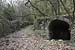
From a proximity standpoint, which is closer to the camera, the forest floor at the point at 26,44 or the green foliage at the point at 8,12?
the forest floor at the point at 26,44

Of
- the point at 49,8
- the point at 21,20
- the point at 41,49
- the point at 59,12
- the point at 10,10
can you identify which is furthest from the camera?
the point at 21,20

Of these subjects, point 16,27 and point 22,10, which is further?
point 22,10

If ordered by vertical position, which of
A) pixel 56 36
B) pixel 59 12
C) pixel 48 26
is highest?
pixel 59 12

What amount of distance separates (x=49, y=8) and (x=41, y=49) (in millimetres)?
7124

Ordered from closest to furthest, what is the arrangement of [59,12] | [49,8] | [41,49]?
[41,49] → [59,12] → [49,8]

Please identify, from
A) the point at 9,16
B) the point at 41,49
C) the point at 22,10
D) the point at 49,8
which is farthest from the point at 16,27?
the point at 41,49

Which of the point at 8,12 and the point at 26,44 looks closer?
the point at 26,44

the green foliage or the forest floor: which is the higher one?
the green foliage

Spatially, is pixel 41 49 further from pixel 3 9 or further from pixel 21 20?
pixel 21 20

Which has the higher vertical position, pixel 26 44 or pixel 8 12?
pixel 8 12

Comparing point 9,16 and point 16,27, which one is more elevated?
point 9,16

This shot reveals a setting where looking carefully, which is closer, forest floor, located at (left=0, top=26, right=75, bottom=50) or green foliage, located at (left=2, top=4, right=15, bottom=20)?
forest floor, located at (left=0, top=26, right=75, bottom=50)

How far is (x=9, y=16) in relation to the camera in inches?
750

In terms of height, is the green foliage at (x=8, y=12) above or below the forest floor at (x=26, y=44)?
above
